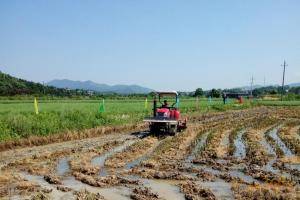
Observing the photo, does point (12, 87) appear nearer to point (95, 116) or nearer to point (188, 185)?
point (95, 116)

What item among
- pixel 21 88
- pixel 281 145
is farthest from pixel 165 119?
pixel 21 88

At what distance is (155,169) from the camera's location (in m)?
12.9

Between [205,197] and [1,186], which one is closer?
[205,197]

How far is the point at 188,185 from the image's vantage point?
35.6 ft

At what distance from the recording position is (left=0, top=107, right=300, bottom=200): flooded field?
33.4 feet

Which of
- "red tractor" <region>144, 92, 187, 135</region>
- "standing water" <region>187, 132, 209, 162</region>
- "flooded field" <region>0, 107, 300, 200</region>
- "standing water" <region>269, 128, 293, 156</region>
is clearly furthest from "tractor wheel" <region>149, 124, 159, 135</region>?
"standing water" <region>269, 128, 293, 156</region>

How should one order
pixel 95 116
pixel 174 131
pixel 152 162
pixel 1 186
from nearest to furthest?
pixel 1 186, pixel 152 162, pixel 174 131, pixel 95 116

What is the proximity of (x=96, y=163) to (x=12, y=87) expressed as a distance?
71.2m

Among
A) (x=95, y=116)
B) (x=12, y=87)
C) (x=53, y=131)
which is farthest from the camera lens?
(x=12, y=87)

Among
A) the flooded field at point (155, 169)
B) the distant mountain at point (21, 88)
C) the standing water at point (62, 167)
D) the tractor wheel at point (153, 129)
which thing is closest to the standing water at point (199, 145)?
the flooded field at point (155, 169)

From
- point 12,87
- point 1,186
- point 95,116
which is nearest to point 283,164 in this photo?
point 1,186

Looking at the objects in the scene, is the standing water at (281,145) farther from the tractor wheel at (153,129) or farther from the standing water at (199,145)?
the tractor wheel at (153,129)

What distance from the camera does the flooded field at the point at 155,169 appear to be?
1019 cm

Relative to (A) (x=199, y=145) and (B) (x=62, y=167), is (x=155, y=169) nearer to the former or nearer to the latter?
(B) (x=62, y=167)
